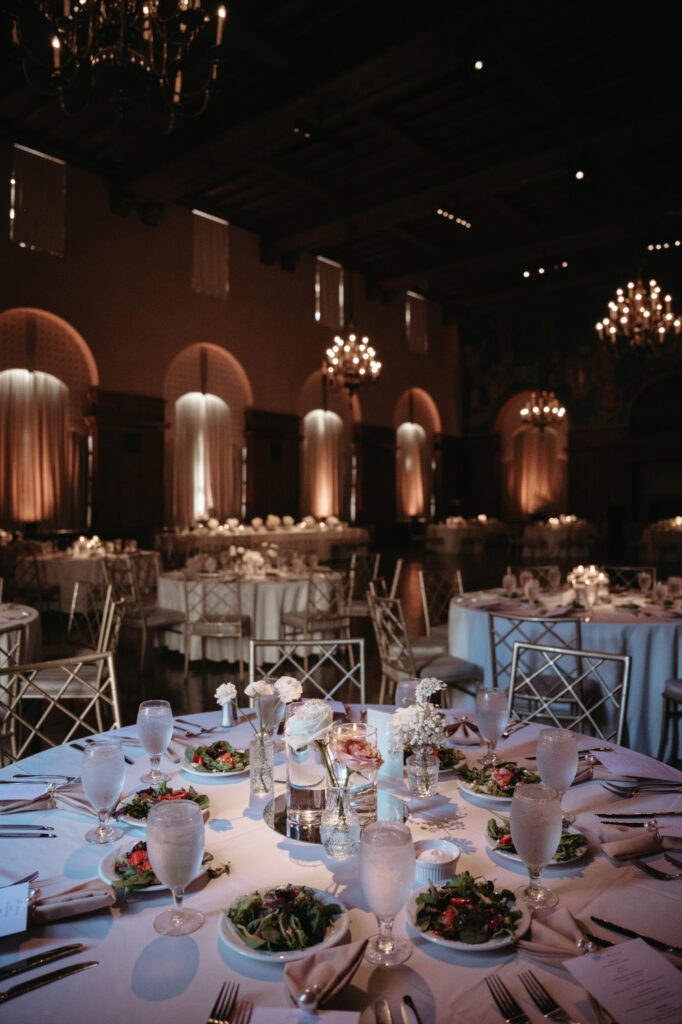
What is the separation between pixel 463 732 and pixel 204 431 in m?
12.4

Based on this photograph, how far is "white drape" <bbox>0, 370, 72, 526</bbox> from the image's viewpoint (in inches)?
432

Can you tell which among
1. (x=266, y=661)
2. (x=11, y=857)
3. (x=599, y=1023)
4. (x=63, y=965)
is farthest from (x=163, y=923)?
(x=266, y=661)

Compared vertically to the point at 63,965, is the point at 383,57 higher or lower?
higher

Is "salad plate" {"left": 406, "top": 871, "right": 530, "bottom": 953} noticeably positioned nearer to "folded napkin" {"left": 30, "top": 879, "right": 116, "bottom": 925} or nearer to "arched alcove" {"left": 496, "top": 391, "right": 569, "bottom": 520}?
"folded napkin" {"left": 30, "top": 879, "right": 116, "bottom": 925}

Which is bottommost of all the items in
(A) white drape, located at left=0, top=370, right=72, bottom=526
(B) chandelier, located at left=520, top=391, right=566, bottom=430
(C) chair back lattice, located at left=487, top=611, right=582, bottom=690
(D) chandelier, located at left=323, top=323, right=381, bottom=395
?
(C) chair back lattice, located at left=487, top=611, right=582, bottom=690

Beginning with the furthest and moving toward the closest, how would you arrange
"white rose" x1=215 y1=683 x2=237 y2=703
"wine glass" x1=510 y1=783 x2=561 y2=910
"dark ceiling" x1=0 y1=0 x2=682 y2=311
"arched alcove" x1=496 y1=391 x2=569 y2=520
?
"arched alcove" x1=496 y1=391 x2=569 y2=520
"dark ceiling" x1=0 y1=0 x2=682 y2=311
"white rose" x1=215 y1=683 x2=237 y2=703
"wine glass" x1=510 y1=783 x2=561 y2=910

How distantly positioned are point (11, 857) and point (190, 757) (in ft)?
1.58

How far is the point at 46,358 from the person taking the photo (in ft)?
36.2

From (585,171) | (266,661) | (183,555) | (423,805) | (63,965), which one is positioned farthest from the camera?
(183,555)

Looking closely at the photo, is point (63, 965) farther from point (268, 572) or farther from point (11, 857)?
point (268, 572)

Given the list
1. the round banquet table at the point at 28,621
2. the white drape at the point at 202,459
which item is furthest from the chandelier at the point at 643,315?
the round banquet table at the point at 28,621

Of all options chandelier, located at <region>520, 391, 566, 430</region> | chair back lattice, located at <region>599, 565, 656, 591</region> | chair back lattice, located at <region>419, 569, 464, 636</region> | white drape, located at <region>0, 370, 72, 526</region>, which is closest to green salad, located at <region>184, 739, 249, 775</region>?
chair back lattice, located at <region>599, 565, 656, 591</region>

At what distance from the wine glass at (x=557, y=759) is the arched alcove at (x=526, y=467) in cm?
1866

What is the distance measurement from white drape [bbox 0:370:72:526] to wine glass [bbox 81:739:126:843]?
1072cm
